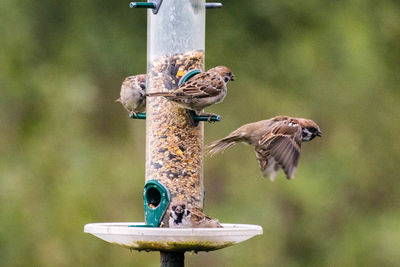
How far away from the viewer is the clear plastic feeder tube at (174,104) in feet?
23.1

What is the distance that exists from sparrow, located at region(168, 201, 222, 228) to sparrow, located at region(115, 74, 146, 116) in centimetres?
90

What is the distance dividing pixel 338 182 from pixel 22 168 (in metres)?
3.20

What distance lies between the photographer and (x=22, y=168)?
1129cm

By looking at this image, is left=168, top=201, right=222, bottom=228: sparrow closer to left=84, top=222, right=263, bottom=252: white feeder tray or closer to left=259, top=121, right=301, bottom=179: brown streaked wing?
left=84, top=222, right=263, bottom=252: white feeder tray

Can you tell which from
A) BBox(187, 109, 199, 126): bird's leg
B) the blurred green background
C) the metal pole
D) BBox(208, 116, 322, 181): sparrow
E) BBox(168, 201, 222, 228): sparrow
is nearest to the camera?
the metal pole

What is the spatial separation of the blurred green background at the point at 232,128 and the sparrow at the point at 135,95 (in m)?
3.62

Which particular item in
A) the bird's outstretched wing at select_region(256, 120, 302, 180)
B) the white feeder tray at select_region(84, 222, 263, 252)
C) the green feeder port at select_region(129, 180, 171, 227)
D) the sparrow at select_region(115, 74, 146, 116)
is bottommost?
the white feeder tray at select_region(84, 222, 263, 252)

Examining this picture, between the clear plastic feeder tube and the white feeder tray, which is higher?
the clear plastic feeder tube

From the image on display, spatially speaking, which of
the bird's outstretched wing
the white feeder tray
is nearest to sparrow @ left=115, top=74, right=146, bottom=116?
the bird's outstretched wing

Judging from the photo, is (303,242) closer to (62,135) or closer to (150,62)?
(62,135)

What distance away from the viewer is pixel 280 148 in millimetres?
7348

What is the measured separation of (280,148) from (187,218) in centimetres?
95

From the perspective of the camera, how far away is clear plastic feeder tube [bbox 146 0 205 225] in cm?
705

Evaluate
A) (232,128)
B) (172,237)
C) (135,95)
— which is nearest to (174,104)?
(135,95)
